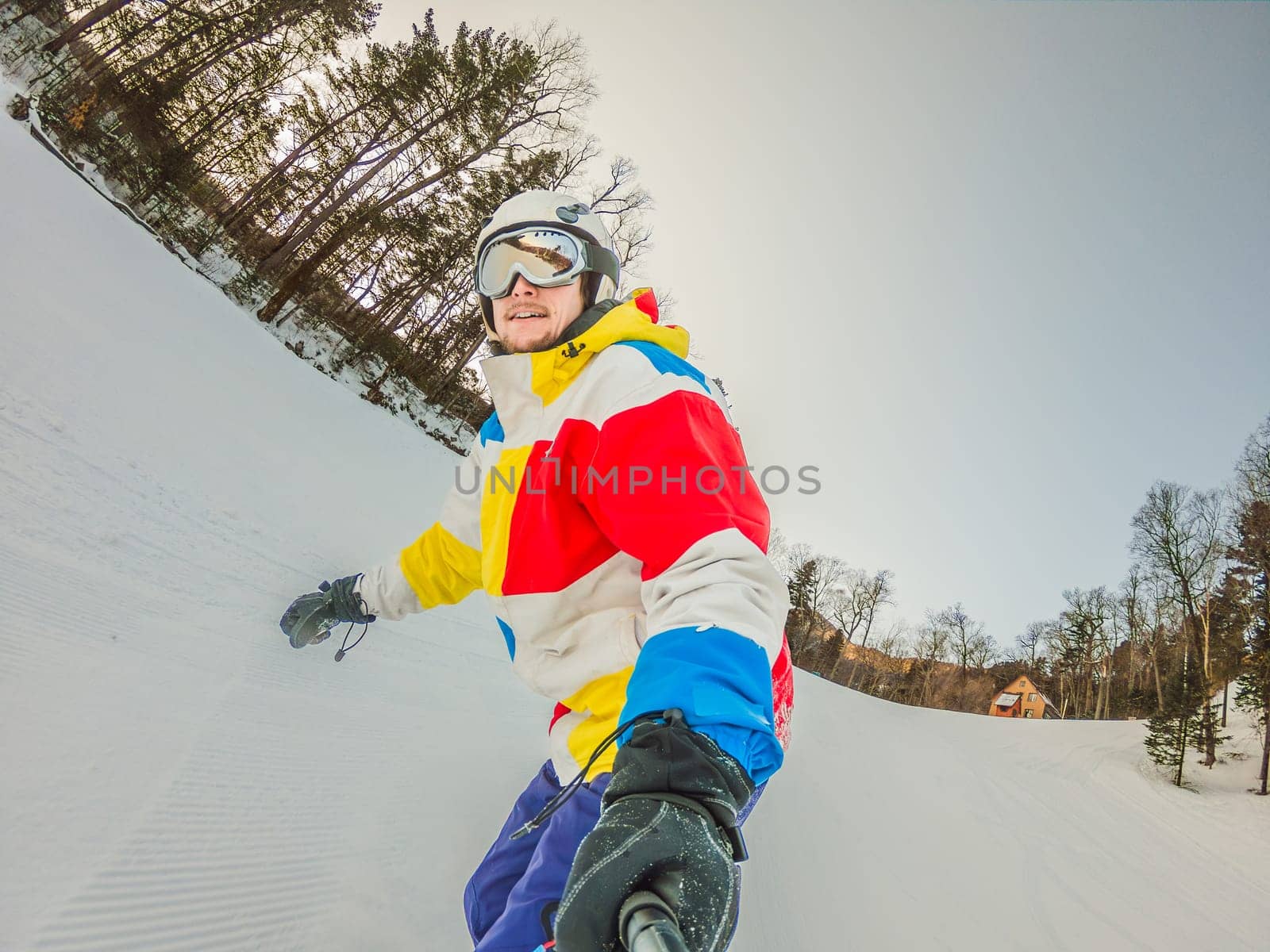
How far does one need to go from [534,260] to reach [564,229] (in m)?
0.16

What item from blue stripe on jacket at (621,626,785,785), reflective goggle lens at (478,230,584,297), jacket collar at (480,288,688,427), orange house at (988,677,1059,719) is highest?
orange house at (988,677,1059,719)

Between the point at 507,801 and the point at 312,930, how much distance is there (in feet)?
2.44

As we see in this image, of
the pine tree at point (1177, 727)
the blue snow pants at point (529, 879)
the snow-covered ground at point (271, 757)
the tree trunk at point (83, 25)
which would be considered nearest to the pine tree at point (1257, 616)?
the pine tree at point (1177, 727)

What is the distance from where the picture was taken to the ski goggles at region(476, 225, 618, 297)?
1632 millimetres

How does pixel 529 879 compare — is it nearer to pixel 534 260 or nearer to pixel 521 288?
pixel 521 288

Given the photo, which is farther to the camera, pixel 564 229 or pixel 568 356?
pixel 564 229

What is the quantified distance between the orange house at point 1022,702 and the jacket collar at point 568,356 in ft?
129

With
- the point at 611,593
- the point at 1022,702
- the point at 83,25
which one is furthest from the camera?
the point at 1022,702

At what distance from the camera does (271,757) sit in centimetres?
145

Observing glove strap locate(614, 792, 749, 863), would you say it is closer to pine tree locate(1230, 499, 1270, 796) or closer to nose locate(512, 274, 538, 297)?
nose locate(512, 274, 538, 297)

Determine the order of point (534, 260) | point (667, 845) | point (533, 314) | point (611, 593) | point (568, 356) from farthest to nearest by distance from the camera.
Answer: point (534, 260)
point (533, 314)
point (568, 356)
point (611, 593)
point (667, 845)

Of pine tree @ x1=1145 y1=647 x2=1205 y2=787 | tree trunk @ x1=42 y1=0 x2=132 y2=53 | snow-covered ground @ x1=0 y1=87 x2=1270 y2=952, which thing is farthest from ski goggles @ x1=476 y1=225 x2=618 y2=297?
tree trunk @ x1=42 y1=0 x2=132 y2=53

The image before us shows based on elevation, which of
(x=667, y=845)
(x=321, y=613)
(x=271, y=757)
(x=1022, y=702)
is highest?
(x=1022, y=702)

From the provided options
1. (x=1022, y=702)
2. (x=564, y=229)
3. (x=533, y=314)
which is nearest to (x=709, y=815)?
(x=533, y=314)
